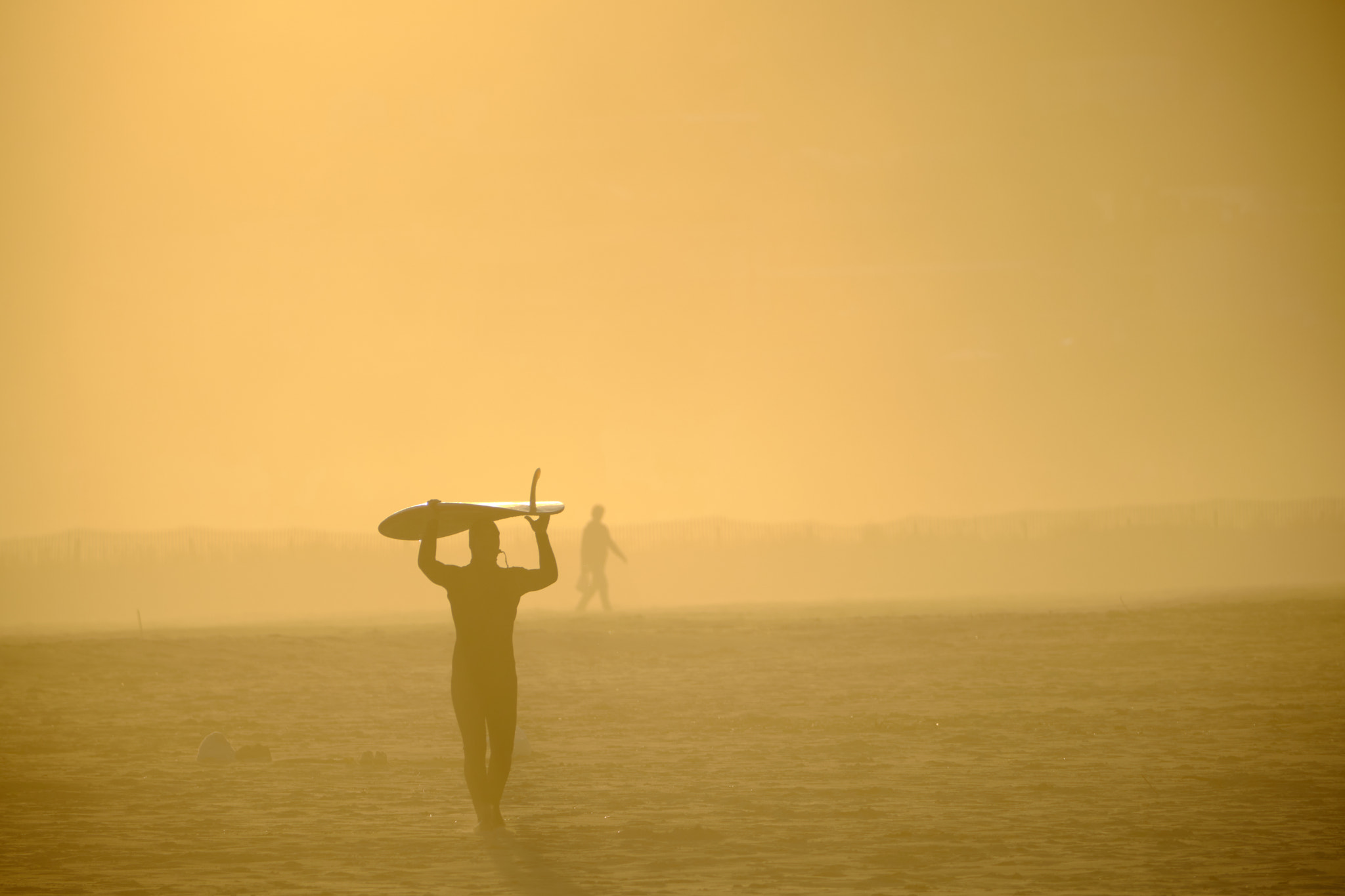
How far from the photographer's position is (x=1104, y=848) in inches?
382

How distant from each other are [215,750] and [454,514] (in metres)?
5.46

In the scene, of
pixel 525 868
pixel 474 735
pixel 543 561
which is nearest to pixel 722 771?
pixel 543 561

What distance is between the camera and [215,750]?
14.9m

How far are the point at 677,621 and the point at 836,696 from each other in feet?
47.6

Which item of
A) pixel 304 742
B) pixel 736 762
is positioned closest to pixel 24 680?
pixel 304 742

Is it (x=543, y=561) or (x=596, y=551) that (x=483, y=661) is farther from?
(x=596, y=551)

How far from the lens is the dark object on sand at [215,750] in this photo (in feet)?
48.8

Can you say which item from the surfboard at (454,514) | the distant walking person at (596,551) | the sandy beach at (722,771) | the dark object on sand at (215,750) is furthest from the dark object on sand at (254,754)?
the distant walking person at (596,551)

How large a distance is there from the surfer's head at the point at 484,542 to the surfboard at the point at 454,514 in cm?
5

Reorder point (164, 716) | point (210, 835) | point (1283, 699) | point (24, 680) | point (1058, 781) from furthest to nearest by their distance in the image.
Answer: point (24, 680), point (164, 716), point (1283, 699), point (1058, 781), point (210, 835)

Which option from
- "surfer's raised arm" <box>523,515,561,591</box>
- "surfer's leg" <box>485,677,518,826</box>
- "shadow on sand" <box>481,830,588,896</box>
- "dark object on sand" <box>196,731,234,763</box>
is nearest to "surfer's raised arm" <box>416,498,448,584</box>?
"surfer's raised arm" <box>523,515,561,591</box>

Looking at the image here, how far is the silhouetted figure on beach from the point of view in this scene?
1041 centimetres

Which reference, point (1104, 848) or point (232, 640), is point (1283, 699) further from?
point (232, 640)

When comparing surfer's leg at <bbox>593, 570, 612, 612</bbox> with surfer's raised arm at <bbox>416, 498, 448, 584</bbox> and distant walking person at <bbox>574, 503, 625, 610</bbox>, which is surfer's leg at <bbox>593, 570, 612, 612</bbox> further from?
surfer's raised arm at <bbox>416, 498, 448, 584</bbox>
